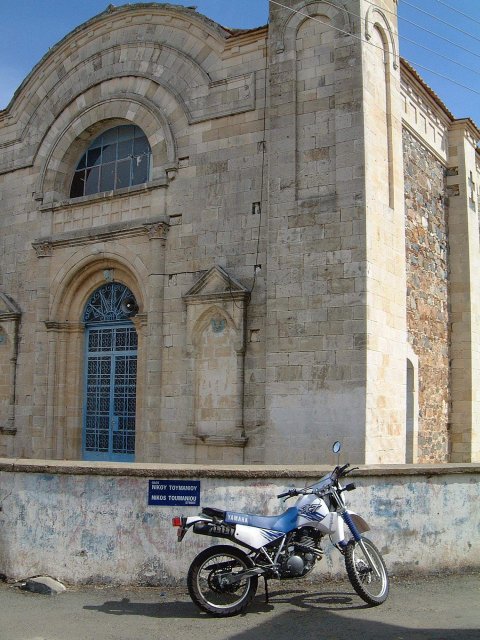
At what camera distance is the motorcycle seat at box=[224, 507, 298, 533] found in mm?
6125

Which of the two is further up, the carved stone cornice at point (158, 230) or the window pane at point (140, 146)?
the window pane at point (140, 146)

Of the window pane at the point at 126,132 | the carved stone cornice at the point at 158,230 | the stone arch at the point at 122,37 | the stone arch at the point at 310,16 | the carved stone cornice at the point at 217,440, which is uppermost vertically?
the stone arch at the point at 122,37

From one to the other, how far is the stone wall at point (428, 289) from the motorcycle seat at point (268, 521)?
23.3ft

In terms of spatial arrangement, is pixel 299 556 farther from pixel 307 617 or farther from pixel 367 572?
pixel 367 572

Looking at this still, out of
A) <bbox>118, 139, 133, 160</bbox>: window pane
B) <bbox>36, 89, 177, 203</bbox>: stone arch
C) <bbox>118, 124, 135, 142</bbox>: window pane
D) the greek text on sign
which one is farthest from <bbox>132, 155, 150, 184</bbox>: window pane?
the greek text on sign

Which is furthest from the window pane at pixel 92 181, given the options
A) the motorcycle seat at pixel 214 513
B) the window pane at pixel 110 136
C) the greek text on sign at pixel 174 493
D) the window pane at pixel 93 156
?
the motorcycle seat at pixel 214 513

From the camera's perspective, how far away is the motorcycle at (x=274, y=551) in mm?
5949

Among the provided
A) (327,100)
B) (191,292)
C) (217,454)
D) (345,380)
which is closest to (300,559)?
(345,380)

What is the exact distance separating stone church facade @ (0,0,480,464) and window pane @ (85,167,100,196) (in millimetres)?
68

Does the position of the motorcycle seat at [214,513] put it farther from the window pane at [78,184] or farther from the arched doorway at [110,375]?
the window pane at [78,184]

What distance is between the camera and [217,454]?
11.6 m

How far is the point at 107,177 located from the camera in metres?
14.4

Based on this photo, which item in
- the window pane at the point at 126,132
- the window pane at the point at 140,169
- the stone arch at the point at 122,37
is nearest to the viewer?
the stone arch at the point at 122,37

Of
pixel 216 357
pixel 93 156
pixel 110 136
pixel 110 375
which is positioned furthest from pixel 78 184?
pixel 216 357
